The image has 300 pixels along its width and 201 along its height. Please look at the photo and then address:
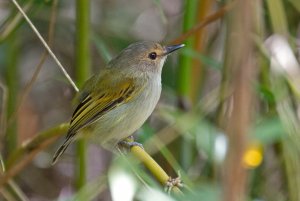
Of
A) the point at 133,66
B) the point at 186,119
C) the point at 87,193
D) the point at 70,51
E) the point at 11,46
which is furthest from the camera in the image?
the point at 70,51

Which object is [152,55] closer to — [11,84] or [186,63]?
[186,63]

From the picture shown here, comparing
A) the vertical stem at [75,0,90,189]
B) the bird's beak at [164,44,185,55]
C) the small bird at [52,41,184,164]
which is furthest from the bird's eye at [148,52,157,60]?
the vertical stem at [75,0,90,189]

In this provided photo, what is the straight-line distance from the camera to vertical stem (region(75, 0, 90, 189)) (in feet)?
10.5

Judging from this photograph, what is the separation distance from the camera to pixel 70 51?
4.93 m

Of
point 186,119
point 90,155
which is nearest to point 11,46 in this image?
point 90,155

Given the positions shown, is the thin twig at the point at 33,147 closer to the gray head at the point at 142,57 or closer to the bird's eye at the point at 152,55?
Result: the gray head at the point at 142,57

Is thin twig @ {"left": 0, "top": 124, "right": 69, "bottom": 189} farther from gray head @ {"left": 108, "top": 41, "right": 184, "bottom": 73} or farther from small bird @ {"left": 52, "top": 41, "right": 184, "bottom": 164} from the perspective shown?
gray head @ {"left": 108, "top": 41, "right": 184, "bottom": 73}

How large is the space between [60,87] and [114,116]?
169 cm

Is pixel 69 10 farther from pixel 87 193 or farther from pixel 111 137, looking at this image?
pixel 87 193

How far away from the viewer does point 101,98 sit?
146 inches

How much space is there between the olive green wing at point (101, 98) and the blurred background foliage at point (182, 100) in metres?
0.14

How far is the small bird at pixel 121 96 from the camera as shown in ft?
11.6

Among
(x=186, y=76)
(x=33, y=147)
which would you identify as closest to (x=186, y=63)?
(x=186, y=76)

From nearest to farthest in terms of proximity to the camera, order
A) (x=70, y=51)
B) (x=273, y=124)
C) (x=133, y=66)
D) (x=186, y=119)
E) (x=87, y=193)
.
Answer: (x=87, y=193) → (x=273, y=124) → (x=186, y=119) → (x=133, y=66) → (x=70, y=51)
